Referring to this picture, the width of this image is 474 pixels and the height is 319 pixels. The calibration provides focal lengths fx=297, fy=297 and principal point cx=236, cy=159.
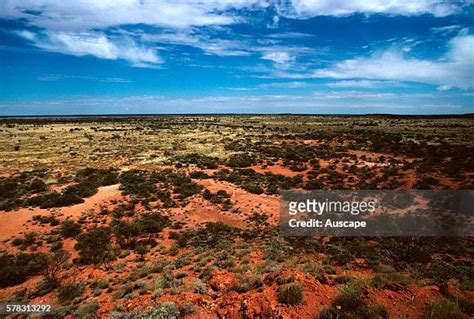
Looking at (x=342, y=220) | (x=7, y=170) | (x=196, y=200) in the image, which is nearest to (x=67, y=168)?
(x=7, y=170)

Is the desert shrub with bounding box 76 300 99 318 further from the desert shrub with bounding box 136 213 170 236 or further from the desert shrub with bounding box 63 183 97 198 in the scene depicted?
the desert shrub with bounding box 63 183 97 198

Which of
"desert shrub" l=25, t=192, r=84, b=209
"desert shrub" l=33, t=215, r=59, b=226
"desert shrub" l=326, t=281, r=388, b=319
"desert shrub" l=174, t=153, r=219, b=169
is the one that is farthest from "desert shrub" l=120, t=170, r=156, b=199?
"desert shrub" l=326, t=281, r=388, b=319

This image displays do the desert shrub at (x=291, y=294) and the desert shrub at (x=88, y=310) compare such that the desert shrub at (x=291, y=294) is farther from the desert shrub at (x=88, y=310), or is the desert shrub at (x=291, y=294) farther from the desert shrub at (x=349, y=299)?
the desert shrub at (x=88, y=310)

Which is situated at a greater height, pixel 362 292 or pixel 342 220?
pixel 362 292

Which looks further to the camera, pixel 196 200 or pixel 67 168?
pixel 67 168

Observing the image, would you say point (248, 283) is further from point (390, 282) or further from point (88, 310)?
point (88, 310)

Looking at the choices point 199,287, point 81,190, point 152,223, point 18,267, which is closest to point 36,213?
point 81,190

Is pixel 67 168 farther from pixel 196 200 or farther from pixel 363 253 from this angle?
pixel 363 253
